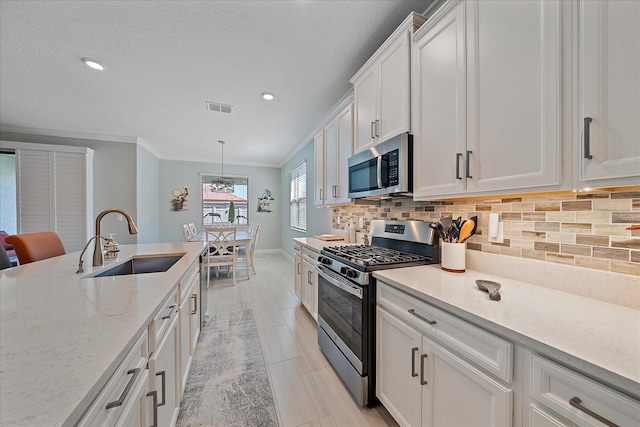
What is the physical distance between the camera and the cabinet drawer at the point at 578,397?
1.83ft

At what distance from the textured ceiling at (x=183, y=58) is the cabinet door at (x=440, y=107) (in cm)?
58

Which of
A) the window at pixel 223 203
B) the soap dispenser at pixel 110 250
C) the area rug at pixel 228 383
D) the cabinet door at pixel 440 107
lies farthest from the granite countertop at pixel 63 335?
the window at pixel 223 203

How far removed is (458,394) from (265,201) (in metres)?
6.40

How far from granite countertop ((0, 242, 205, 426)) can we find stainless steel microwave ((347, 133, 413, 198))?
1443 millimetres

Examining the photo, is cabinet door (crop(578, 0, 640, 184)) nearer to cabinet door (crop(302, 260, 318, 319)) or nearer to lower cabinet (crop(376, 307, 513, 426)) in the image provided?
lower cabinet (crop(376, 307, 513, 426))

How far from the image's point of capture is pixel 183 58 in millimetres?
2217

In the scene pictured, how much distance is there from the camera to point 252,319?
276 cm

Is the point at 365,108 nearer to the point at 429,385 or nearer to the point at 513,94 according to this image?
the point at 513,94

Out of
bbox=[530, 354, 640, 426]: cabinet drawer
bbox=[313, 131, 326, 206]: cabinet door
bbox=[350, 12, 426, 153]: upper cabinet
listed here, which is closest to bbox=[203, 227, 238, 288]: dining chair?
bbox=[313, 131, 326, 206]: cabinet door

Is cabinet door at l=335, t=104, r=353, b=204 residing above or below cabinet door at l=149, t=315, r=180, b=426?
above

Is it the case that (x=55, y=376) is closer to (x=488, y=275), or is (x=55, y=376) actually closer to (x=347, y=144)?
(x=488, y=275)

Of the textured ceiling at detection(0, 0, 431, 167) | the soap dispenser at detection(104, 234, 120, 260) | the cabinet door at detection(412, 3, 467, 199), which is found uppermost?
the textured ceiling at detection(0, 0, 431, 167)

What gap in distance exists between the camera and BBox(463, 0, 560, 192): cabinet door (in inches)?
35.7

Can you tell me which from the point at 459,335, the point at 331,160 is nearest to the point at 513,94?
the point at 459,335
